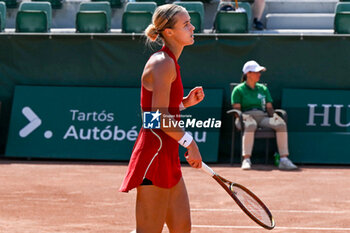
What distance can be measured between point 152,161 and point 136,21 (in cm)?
879

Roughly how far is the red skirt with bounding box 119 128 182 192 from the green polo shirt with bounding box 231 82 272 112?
6.18 m

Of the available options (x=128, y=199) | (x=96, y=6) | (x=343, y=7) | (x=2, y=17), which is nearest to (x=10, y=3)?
(x=2, y=17)

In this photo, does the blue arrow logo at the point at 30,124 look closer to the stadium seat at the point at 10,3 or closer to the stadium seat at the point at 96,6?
the stadium seat at the point at 96,6

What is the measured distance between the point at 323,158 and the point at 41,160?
416cm

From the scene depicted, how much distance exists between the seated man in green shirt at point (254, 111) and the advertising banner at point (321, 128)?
1.59ft

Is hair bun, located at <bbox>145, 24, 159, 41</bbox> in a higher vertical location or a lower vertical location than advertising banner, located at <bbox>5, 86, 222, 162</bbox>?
higher

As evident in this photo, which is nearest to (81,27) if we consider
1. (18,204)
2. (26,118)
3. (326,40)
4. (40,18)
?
(40,18)

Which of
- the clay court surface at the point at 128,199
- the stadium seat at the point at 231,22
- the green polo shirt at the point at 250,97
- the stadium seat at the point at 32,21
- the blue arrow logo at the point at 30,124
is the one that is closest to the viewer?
the clay court surface at the point at 128,199

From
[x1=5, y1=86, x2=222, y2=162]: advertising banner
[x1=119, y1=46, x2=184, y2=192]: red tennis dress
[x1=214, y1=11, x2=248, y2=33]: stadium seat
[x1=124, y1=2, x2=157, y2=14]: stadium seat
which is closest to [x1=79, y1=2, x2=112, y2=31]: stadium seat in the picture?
[x1=124, y1=2, x2=157, y2=14]: stadium seat

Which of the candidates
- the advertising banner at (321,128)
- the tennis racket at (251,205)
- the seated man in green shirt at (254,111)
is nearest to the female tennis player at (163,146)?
the tennis racket at (251,205)

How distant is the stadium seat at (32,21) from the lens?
12352mm

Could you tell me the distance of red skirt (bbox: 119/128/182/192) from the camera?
335 cm

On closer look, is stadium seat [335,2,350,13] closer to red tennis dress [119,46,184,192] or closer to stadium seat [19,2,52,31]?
stadium seat [19,2,52,31]

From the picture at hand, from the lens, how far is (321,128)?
9.77 metres
